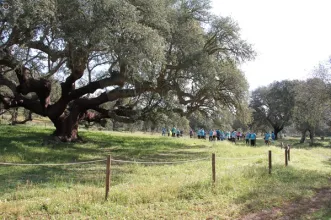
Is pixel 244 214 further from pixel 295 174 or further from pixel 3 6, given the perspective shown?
pixel 3 6

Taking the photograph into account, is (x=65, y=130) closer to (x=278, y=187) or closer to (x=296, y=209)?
(x=278, y=187)

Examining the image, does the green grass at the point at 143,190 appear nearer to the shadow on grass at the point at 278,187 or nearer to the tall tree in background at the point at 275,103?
the shadow on grass at the point at 278,187

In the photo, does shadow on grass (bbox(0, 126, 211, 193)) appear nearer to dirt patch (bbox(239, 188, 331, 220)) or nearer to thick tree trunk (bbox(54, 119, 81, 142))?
thick tree trunk (bbox(54, 119, 81, 142))

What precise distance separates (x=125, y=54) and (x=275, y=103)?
46.8 meters

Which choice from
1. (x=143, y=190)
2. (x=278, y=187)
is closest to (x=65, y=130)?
(x=143, y=190)

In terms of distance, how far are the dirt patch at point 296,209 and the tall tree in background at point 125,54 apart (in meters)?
7.15

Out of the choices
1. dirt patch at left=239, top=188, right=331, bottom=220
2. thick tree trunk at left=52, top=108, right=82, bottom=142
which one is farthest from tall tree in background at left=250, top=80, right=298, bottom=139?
dirt patch at left=239, top=188, right=331, bottom=220

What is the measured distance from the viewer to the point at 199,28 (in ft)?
55.9

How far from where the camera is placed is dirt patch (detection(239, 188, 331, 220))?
7.00m

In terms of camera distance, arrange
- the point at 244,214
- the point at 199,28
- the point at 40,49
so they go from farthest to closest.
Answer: the point at 199,28 → the point at 40,49 → the point at 244,214

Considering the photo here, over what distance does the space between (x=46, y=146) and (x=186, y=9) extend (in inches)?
399

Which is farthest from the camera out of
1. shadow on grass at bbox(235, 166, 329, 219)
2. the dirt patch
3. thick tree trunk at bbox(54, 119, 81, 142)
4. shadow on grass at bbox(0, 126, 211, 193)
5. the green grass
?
thick tree trunk at bbox(54, 119, 81, 142)

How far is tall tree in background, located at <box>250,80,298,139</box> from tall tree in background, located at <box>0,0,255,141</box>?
34.7 metres

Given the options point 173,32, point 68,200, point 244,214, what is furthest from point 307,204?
point 173,32
